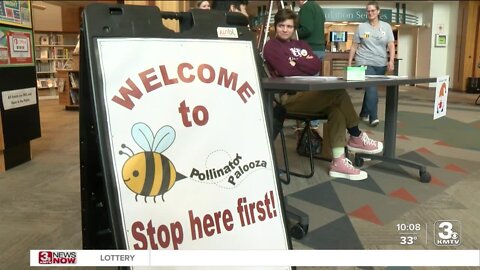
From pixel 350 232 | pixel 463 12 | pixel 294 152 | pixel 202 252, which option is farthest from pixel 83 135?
pixel 294 152

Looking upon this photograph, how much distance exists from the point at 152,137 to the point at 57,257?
31cm

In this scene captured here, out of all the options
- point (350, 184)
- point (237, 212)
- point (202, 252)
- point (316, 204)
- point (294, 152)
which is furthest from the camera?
point (294, 152)

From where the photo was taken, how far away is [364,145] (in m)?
2.20

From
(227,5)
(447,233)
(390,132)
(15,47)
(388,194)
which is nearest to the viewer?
(447,233)

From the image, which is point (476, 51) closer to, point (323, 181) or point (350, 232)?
point (350, 232)

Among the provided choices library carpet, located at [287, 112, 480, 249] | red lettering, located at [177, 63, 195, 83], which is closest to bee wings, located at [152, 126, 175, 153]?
red lettering, located at [177, 63, 195, 83]

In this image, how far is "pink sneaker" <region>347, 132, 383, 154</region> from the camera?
218cm

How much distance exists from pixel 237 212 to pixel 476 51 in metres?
0.87

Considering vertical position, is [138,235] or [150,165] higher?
[150,165]

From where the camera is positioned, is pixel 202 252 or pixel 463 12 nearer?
pixel 202 252

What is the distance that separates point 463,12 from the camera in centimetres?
135

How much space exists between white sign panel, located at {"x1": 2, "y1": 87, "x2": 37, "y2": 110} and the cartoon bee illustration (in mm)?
1742

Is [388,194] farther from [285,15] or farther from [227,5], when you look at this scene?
[227,5]

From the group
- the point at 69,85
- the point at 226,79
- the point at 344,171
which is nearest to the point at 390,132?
the point at 344,171
